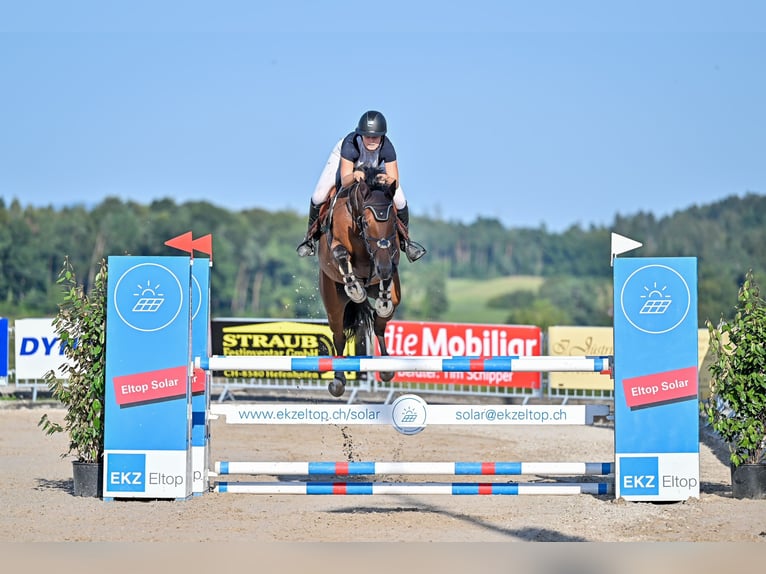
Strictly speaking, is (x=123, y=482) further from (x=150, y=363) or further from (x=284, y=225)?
(x=284, y=225)

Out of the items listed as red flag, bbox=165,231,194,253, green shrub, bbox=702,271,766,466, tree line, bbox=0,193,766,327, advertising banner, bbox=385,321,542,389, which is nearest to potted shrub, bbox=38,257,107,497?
red flag, bbox=165,231,194,253

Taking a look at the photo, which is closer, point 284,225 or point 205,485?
point 205,485

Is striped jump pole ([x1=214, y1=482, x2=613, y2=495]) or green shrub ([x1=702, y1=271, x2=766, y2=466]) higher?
green shrub ([x1=702, y1=271, x2=766, y2=466])

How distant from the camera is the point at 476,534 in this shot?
661 centimetres

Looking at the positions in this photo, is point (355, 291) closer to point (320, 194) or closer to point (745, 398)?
point (320, 194)

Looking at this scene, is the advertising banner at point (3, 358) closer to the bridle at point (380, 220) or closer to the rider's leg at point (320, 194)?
the rider's leg at point (320, 194)

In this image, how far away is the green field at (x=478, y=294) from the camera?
8625cm

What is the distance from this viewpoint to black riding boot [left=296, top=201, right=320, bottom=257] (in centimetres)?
838

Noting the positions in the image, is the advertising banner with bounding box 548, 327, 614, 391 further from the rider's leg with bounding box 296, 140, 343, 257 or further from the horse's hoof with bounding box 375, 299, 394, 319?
the horse's hoof with bounding box 375, 299, 394, 319

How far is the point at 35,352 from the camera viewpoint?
17.2 m

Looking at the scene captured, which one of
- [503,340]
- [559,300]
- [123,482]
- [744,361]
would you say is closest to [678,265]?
[744,361]

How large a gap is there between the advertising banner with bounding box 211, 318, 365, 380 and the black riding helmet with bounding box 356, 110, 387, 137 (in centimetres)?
909

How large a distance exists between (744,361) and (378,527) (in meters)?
3.24

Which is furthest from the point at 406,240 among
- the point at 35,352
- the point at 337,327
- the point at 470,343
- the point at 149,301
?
the point at 35,352
